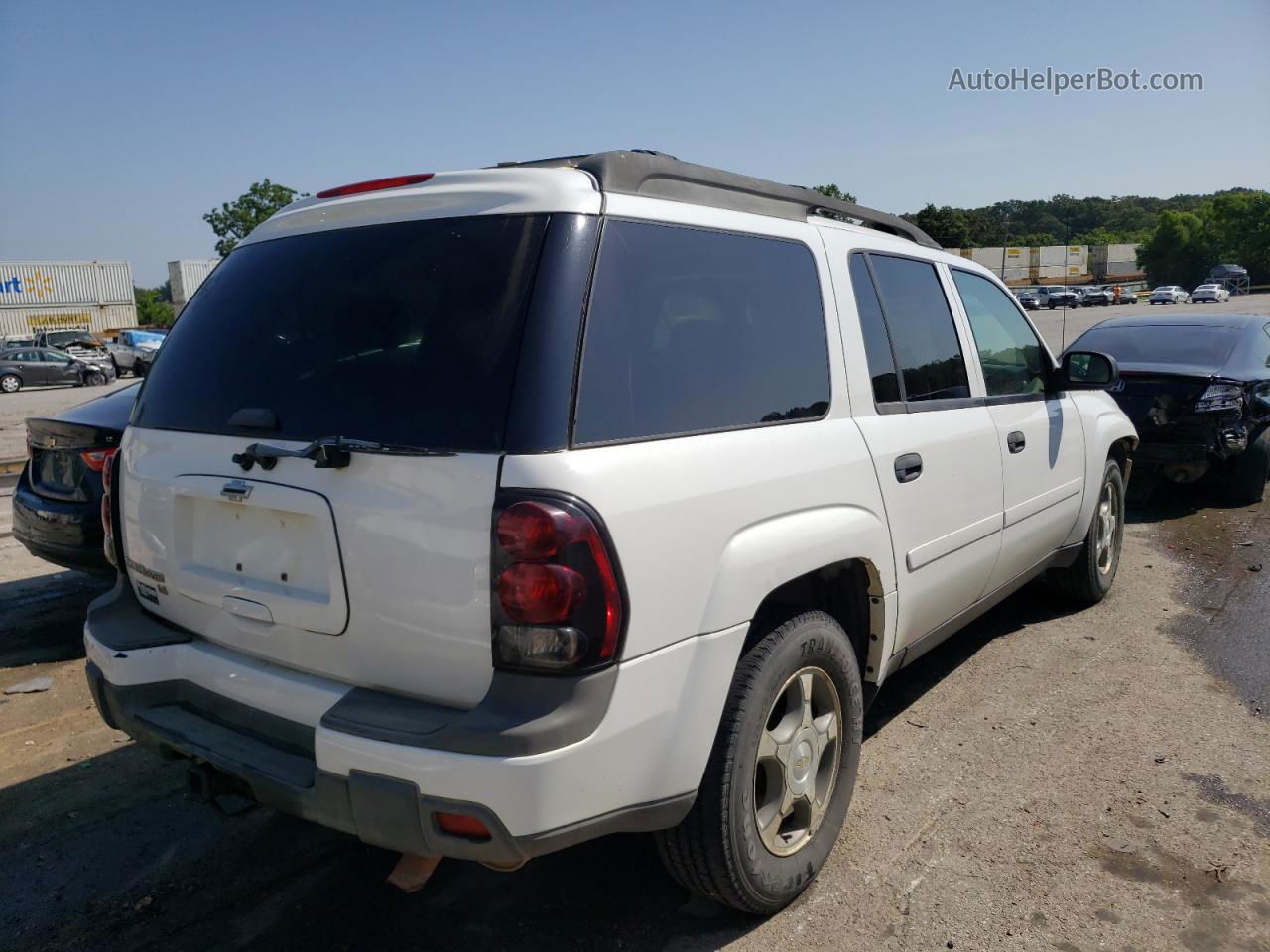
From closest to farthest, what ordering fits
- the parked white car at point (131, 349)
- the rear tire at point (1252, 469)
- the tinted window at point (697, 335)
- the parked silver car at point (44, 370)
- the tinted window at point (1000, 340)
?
the tinted window at point (697, 335)
the tinted window at point (1000, 340)
the rear tire at point (1252, 469)
the parked silver car at point (44, 370)
the parked white car at point (131, 349)

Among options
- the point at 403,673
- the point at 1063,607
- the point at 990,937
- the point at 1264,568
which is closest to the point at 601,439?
the point at 403,673

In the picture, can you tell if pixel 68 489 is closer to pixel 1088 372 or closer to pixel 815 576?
pixel 815 576

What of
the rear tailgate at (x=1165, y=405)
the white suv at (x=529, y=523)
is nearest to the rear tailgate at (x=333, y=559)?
the white suv at (x=529, y=523)

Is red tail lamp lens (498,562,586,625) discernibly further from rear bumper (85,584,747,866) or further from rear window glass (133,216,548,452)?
rear window glass (133,216,548,452)

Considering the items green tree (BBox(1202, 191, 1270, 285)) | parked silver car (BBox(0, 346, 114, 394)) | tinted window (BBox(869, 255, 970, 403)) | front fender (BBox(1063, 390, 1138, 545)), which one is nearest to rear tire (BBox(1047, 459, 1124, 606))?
front fender (BBox(1063, 390, 1138, 545))

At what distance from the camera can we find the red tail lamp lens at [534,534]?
81.2 inches

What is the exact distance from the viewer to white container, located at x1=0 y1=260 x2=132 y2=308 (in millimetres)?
57969

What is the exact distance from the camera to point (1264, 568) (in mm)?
6418

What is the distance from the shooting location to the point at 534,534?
207 cm

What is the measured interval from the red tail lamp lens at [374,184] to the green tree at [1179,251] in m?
103

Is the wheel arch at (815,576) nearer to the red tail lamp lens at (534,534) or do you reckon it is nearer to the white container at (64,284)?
the red tail lamp lens at (534,534)

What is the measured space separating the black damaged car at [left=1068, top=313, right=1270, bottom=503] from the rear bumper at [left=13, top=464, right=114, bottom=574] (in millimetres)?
7017

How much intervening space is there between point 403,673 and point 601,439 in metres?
0.72

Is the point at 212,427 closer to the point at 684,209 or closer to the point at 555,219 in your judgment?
the point at 555,219
